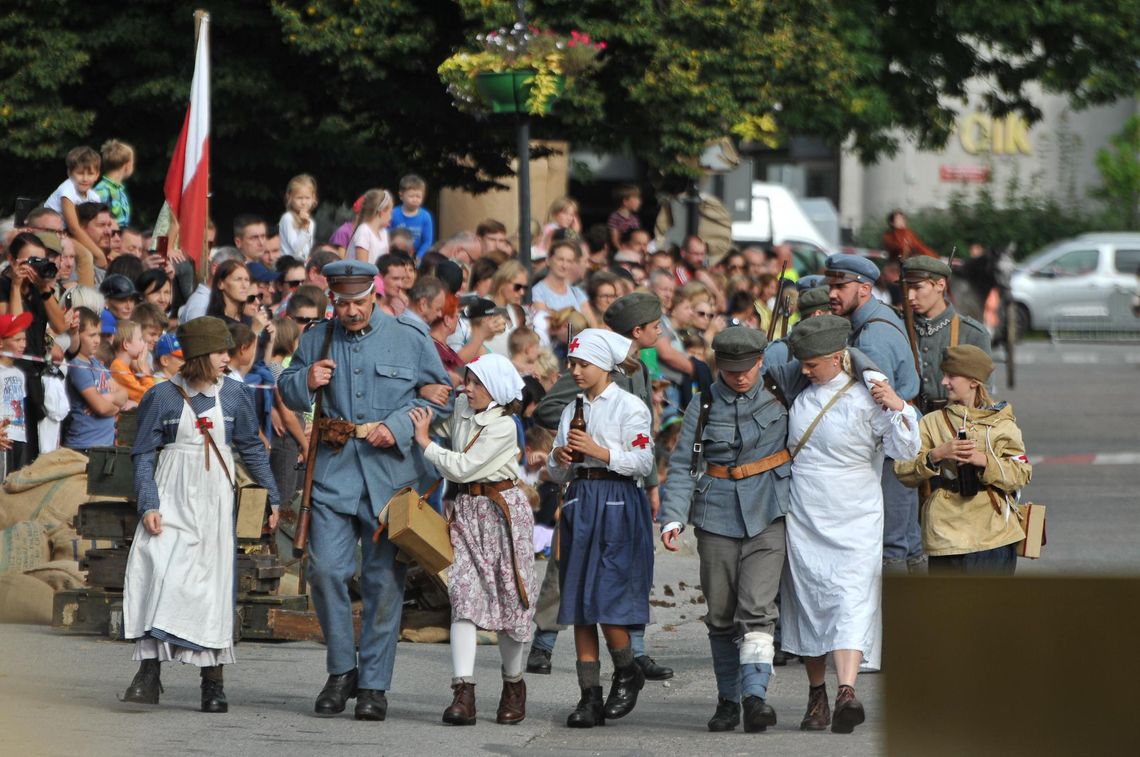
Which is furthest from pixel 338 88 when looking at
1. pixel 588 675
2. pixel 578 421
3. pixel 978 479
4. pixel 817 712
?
pixel 817 712

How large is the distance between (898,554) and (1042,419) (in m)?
14.5

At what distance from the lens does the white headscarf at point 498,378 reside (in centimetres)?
888

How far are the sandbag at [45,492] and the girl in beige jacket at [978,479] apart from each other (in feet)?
15.6

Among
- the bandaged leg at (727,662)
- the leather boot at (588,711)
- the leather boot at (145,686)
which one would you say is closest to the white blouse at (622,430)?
the bandaged leg at (727,662)

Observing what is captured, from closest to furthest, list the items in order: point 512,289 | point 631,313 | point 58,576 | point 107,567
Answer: point 631,313 < point 107,567 < point 58,576 < point 512,289

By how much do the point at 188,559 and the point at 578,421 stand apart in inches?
66.9

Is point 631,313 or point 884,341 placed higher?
point 631,313

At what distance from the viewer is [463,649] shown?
28.5 ft

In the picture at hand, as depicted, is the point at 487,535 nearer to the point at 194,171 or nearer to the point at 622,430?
the point at 622,430

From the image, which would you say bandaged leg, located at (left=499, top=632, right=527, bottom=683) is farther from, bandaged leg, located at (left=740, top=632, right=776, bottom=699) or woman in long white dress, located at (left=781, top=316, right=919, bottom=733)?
woman in long white dress, located at (left=781, top=316, right=919, bottom=733)

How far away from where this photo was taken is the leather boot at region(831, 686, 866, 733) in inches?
329

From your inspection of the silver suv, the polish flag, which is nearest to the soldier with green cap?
the polish flag

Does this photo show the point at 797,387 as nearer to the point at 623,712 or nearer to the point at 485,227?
the point at 623,712

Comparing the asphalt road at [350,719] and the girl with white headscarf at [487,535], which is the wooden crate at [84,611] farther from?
the girl with white headscarf at [487,535]
